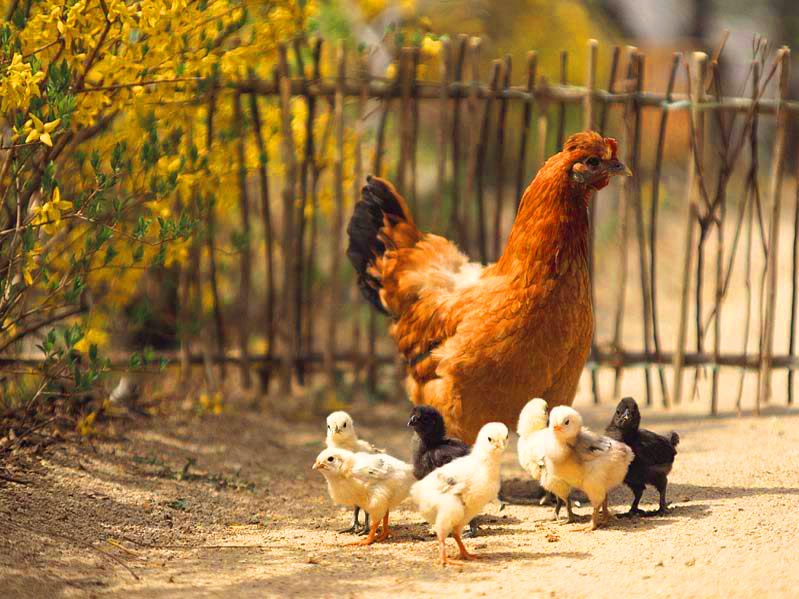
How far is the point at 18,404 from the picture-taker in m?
6.19

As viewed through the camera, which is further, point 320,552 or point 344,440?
point 344,440

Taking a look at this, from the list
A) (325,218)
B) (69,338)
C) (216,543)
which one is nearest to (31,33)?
(69,338)

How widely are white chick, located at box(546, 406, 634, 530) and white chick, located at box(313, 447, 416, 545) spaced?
Result: 74 cm

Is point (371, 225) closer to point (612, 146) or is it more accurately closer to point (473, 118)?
point (473, 118)

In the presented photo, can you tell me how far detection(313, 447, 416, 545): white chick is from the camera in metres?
4.76

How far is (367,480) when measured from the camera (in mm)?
4758

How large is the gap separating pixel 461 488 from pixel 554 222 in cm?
161

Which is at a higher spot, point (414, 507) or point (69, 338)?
point (69, 338)

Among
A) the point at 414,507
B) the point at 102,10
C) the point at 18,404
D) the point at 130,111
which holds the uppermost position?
the point at 102,10

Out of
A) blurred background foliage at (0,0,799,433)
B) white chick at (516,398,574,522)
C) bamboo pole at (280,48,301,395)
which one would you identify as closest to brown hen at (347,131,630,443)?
white chick at (516,398,574,522)

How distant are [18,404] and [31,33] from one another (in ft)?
7.95

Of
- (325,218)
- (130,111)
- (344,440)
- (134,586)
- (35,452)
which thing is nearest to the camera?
(134,586)

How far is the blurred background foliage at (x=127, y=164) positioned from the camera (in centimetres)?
486

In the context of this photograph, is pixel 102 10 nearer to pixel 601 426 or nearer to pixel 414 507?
pixel 414 507
